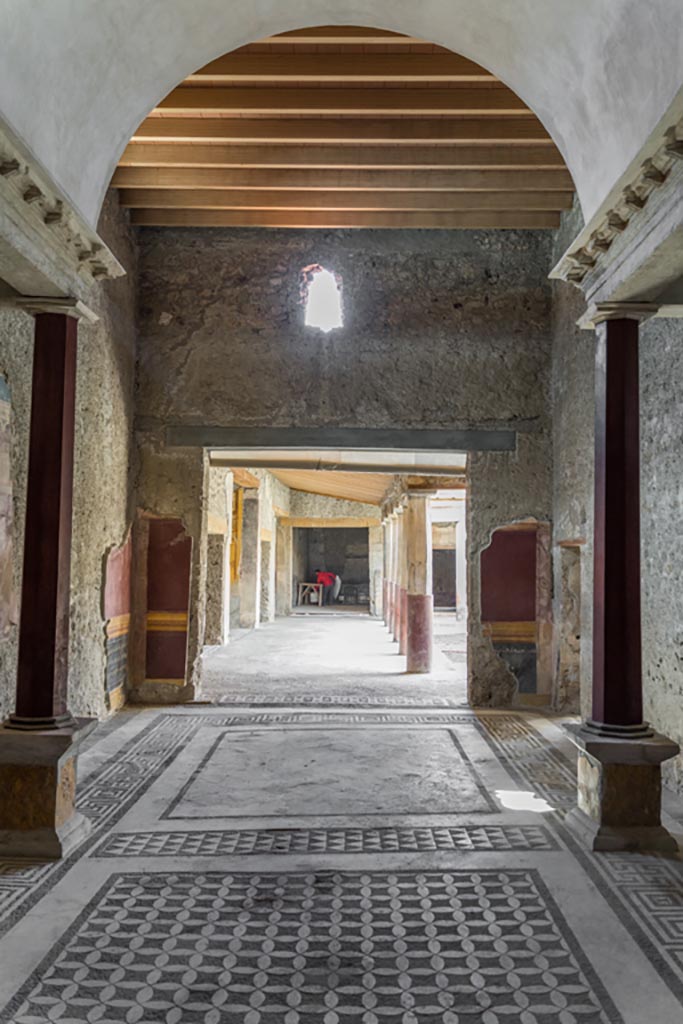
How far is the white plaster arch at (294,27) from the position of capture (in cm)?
361

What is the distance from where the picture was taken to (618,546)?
4.45m

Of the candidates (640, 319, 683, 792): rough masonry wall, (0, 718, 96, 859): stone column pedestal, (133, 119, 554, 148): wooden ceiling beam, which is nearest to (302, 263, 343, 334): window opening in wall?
(133, 119, 554, 148): wooden ceiling beam

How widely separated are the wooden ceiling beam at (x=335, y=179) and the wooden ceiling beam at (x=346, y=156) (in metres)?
0.33

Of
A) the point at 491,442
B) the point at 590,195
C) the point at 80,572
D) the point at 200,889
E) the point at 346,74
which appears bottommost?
the point at 200,889

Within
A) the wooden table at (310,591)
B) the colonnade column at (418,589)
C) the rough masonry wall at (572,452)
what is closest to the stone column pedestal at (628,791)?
the rough masonry wall at (572,452)

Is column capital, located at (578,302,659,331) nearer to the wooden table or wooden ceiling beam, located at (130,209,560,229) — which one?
wooden ceiling beam, located at (130,209,560,229)

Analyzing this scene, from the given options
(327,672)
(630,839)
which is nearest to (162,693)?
(327,672)

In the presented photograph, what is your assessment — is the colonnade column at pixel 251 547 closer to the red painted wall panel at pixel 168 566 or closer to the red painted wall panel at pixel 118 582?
the red painted wall panel at pixel 168 566

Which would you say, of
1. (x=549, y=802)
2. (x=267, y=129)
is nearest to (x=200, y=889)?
(x=549, y=802)

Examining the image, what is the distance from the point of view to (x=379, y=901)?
11.8ft

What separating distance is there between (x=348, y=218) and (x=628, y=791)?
259 inches

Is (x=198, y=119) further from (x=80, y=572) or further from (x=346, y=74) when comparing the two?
(x=80, y=572)

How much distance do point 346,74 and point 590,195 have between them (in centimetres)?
232

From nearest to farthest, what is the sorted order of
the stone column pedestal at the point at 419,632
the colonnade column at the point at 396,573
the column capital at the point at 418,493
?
the stone column pedestal at the point at 419,632 → the column capital at the point at 418,493 → the colonnade column at the point at 396,573
